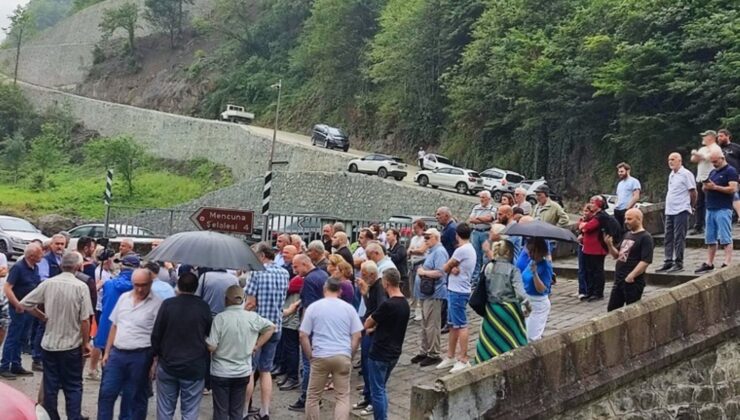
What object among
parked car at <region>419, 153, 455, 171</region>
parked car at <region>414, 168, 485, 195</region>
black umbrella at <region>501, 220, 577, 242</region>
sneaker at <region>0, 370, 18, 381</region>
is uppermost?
parked car at <region>419, 153, 455, 171</region>

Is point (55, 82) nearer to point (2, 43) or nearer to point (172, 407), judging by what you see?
point (2, 43)

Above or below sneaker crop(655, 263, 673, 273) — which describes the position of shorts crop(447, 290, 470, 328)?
below

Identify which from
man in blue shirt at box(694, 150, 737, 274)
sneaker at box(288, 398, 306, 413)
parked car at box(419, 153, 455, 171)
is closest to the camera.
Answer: sneaker at box(288, 398, 306, 413)

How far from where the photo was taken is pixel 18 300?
27.8 feet

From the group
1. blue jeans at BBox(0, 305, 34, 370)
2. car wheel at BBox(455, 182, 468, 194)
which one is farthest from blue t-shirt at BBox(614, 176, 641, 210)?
car wheel at BBox(455, 182, 468, 194)

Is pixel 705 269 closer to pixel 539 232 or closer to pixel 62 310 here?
pixel 539 232

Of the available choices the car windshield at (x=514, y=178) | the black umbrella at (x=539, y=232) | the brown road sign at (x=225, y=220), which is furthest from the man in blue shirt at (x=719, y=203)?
the car windshield at (x=514, y=178)

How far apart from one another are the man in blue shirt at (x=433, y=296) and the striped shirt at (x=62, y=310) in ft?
12.9

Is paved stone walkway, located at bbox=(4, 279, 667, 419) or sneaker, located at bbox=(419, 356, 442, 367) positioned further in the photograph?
sneaker, located at bbox=(419, 356, 442, 367)

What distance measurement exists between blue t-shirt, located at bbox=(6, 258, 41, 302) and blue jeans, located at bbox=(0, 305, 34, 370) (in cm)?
29

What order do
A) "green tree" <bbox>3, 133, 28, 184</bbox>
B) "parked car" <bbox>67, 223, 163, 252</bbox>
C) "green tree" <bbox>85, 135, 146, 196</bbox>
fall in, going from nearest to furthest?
"parked car" <bbox>67, 223, 163, 252</bbox> < "green tree" <bbox>85, 135, 146, 196</bbox> < "green tree" <bbox>3, 133, 28, 184</bbox>

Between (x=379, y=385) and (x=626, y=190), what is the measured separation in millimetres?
6203

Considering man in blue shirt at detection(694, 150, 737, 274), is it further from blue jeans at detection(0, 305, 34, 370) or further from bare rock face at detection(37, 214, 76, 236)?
bare rock face at detection(37, 214, 76, 236)

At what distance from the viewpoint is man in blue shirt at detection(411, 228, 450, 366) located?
8.80 m
